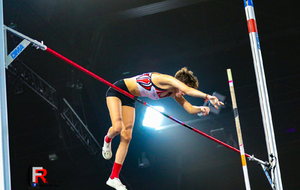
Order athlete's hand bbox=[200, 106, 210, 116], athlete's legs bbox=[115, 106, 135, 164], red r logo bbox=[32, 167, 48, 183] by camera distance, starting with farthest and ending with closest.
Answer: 1. red r logo bbox=[32, 167, 48, 183]
2. athlete's legs bbox=[115, 106, 135, 164]
3. athlete's hand bbox=[200, 106, 210, 116]

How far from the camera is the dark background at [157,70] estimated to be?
23.1 ft

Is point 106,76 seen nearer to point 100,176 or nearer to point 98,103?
point 98,103

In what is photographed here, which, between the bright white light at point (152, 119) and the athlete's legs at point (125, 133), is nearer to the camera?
the athlete's legs at point (125, 133)

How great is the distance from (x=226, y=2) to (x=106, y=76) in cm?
313

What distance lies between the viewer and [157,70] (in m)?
7.91

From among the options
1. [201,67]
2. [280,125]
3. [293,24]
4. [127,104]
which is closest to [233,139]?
[280,125]

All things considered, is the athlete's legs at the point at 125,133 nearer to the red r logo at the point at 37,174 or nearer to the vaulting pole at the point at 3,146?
the vaulting pole at the point at 3,146

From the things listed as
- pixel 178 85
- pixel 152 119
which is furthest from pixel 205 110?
pixel 152 119

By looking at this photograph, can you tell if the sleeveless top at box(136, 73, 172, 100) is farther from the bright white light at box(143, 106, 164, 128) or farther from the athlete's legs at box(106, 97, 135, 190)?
the bright white light at box(143, 106, 164, 128)

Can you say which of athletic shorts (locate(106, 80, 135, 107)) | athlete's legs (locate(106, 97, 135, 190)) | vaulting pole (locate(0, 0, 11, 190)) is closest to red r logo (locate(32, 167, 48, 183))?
athlete's legs (locate(106, 97, 135, 190))

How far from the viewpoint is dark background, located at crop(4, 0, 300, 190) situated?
277 inches

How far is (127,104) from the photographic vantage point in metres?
4.01

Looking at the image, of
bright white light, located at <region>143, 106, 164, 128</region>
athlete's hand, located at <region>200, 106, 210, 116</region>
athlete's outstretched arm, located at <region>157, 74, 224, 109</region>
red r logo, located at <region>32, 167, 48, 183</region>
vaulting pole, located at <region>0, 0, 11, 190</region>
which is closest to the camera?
vaulting pole, located at <region>0, 0, 11, 190</region>

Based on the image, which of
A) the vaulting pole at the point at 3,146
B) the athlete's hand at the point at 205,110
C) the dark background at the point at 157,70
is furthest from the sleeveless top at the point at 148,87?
the dark background at the point at 157,70
